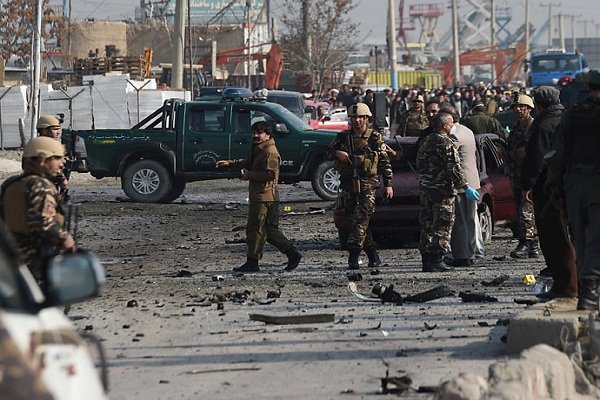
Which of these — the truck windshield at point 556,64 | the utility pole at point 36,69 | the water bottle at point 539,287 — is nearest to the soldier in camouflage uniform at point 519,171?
the water bottle at point 539,287

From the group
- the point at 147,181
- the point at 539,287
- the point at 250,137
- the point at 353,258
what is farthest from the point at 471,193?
the point at 147,181

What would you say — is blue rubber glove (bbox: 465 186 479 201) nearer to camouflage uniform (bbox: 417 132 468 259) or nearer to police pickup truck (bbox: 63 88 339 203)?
camouflage uniform (bbox: 417 132 468 259)

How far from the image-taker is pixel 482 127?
65.8 ft

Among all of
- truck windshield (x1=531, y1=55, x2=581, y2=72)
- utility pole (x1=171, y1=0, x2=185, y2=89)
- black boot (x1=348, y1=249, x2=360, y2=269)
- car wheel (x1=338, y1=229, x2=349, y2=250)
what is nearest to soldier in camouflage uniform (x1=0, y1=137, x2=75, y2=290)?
black boot (x1=348, y1=249, x2=360, y2=269)

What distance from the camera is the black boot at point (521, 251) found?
1602 cm

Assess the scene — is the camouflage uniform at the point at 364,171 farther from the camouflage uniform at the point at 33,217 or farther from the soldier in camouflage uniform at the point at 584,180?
the camouflage uniform at the point at 33,217

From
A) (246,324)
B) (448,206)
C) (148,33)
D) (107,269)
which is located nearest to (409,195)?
(448,206)

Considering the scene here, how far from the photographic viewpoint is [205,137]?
2559cm

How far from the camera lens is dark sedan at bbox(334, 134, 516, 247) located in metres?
16.6

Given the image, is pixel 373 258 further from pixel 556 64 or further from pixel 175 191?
pixel 556 64

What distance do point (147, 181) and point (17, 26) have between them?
2173 inches

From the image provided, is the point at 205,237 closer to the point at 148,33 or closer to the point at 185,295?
the point at 185,295

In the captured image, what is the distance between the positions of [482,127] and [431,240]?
18.9 ft

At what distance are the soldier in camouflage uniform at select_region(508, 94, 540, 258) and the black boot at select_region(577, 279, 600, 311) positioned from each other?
394cm
